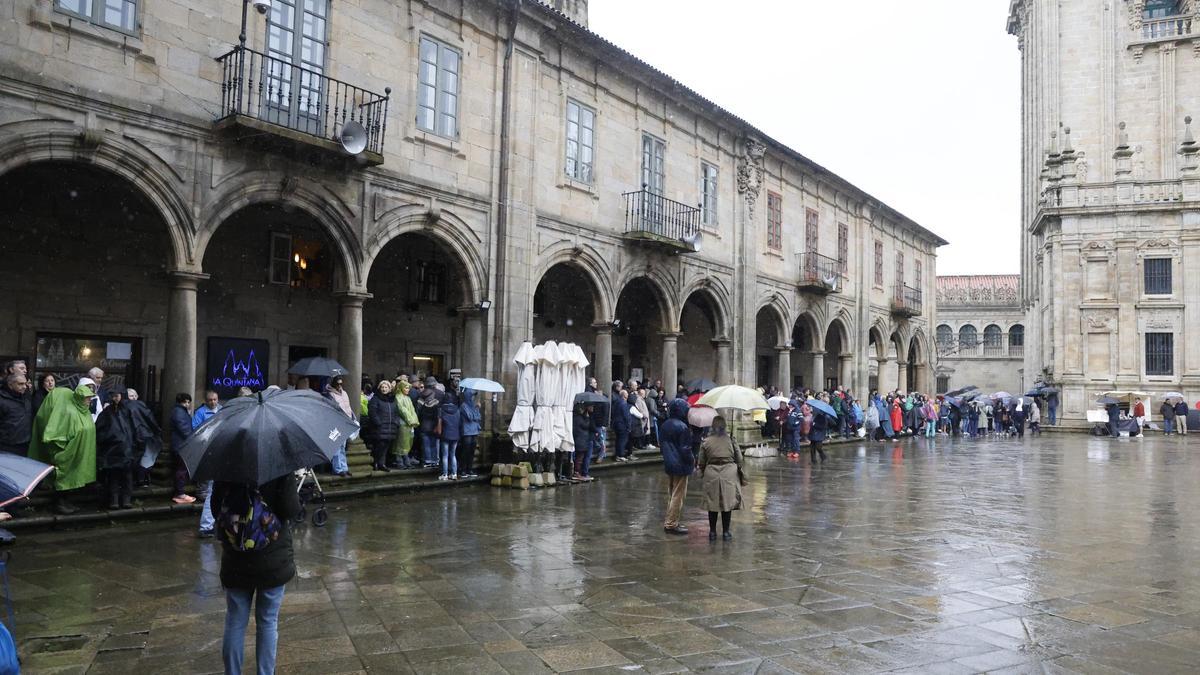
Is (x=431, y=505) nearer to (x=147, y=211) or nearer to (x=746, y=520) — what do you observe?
(x=746, y=520)

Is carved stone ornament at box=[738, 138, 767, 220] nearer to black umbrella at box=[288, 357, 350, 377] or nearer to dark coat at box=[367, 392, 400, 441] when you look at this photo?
dark coat at box=[367, 392, 400, 441]

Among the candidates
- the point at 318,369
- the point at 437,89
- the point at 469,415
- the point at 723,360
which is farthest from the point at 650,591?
the point at 723,360

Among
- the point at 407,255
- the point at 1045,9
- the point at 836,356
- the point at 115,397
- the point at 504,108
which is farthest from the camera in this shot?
the point at 1045,9

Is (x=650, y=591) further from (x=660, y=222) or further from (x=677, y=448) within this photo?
(x=660, y=222)

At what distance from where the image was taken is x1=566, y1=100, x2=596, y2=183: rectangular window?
55.7 feet

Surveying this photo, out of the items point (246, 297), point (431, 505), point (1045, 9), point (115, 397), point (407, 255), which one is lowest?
point (431, 505)

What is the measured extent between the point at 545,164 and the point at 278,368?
6456 mm

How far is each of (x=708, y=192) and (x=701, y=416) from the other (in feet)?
41.9

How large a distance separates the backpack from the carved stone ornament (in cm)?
1968

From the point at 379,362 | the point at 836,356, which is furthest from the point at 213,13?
the point at 836,356

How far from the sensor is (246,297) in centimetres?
1424

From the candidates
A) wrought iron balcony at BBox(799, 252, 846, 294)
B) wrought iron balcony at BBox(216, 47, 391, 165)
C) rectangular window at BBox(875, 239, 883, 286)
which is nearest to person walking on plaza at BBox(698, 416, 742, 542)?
wrought iron balcony at BBox(216, 47, 391, 165)

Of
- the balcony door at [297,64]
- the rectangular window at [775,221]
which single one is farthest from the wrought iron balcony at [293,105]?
the rectangular window at [775,221]

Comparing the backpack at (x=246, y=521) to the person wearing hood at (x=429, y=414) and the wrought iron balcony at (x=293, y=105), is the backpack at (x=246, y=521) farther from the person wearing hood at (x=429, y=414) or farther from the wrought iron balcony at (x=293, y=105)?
the person wearing hood at (x=429, y=414)
